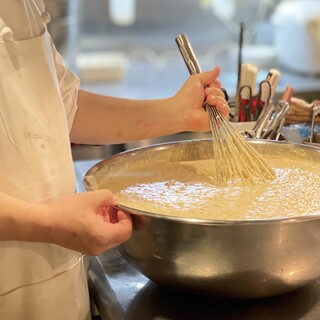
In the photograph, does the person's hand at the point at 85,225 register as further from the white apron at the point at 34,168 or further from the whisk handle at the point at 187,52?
the whisk handle at the point at 187,52

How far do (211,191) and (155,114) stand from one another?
208 millimetres

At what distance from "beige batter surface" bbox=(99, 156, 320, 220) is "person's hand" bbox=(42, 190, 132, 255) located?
0.49ft

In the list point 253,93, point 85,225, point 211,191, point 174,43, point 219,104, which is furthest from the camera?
point 174,43

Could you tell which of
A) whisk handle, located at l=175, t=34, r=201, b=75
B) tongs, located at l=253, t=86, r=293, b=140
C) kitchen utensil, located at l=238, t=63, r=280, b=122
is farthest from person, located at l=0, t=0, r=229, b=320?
kitchen utensil, located at l=238, t=63, r=280, b=122

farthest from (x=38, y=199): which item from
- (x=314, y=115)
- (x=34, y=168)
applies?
(x=314, y=115)

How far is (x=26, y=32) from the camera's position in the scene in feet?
2.99

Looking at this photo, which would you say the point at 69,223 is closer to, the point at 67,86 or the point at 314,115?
the point at 67,86

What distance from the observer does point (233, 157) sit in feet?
3.54

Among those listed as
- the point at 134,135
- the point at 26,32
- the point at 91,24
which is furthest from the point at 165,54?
the point at 26,32

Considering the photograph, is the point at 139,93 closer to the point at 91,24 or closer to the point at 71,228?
the point at 91,24

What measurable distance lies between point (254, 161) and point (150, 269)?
30cm

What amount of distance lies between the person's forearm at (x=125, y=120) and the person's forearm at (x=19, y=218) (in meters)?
0.36

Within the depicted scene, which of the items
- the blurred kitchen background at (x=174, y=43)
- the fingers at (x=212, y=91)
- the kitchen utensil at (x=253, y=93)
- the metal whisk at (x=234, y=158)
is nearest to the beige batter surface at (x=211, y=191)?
the metal whisk at (x=234, y=158)

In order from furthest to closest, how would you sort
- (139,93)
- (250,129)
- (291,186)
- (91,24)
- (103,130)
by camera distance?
(91,24)
(139,93)
(250,129)
(103,130)
(291,186)
